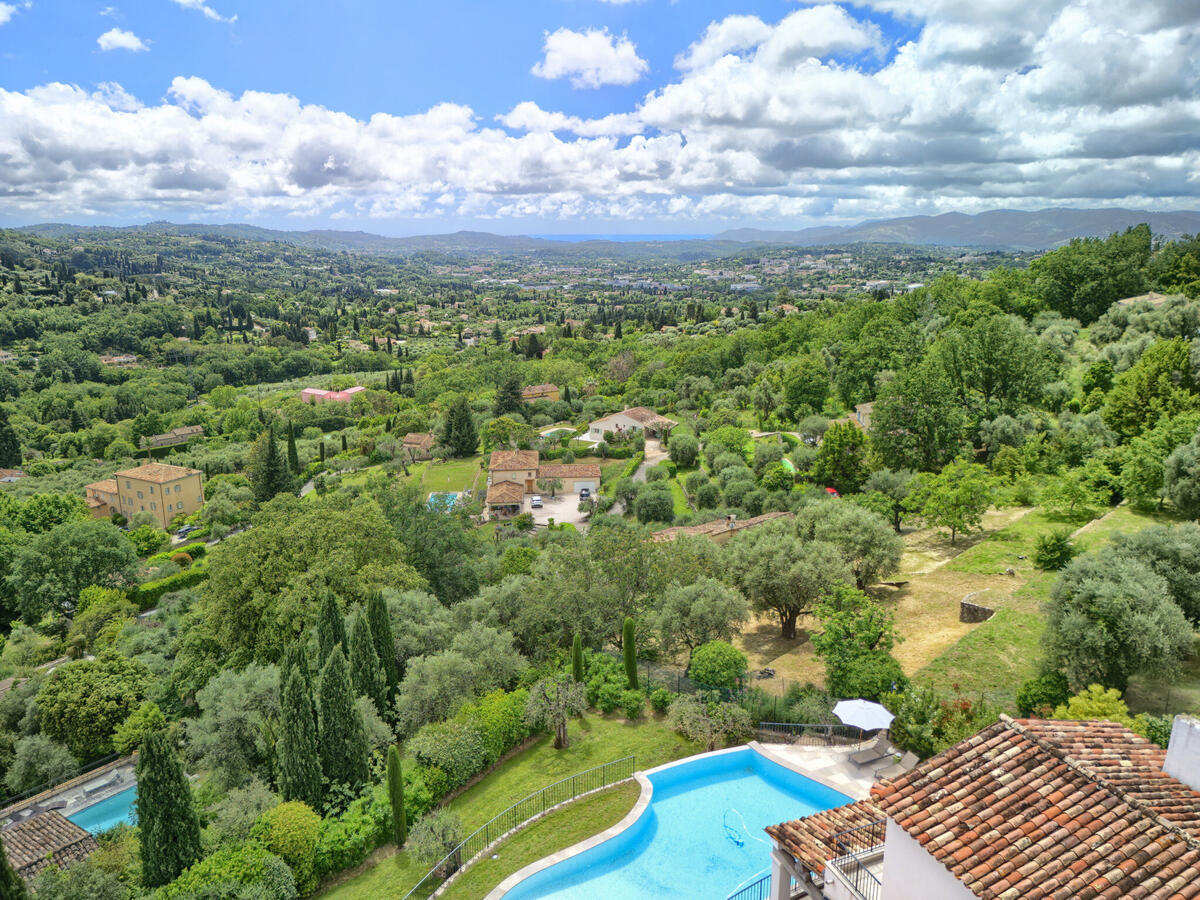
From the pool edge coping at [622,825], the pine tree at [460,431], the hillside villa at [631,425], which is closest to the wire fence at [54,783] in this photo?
the pool edge coping at [622,825]

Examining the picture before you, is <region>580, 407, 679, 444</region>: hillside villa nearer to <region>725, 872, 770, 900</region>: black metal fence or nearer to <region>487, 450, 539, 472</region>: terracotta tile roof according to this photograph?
<region>487, 450, 539, 472</region>: terracotta tile roof

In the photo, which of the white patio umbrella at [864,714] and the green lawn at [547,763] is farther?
the white patio umbrella at [864,714]

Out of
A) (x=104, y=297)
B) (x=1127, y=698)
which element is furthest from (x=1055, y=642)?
(x=104, y=297)

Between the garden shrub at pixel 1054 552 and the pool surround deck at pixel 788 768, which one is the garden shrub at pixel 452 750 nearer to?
the pool surround deck at pixel 788 768

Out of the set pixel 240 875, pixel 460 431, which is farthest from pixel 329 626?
pixel 460 431

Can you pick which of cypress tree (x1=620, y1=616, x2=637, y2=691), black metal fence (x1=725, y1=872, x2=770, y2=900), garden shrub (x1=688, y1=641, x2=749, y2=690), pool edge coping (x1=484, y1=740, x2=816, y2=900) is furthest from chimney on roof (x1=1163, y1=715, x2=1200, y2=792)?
cypress tree (x1=620, y1=616, x2=637, y2=691)

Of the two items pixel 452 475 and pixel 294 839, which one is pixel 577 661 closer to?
pixel 294 839
